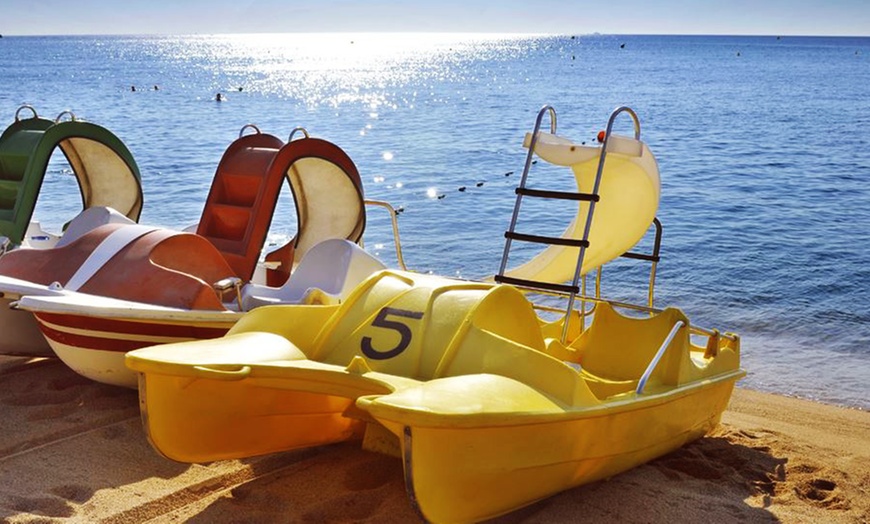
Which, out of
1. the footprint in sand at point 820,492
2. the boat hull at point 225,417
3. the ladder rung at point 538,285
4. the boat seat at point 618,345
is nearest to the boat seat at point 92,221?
the ladder rung at point 538,285

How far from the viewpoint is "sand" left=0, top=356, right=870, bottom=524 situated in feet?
17.0

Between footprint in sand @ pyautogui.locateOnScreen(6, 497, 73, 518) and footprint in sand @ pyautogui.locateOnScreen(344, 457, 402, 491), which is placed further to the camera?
footprint in sand @ pyautogui.locateOnScreen(344, 457, 402, 491)

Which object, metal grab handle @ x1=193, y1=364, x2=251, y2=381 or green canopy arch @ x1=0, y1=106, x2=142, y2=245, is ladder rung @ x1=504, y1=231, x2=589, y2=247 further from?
green canopy arch @ x1=0, y1=106, x2=142, y2=245

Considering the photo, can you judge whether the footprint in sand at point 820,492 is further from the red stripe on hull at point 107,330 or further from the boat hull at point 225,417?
the red stripe on hull at point 107,330

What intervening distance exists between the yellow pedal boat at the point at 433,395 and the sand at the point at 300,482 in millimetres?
170

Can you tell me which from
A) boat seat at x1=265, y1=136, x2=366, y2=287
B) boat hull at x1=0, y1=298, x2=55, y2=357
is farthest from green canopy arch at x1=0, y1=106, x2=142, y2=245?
boat seat at x1=265, y1=136, x2=366, y2=287

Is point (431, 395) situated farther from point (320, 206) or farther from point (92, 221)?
point (320, 206)

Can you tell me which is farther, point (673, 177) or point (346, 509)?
point (673, 177)

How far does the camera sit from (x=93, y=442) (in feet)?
19.8

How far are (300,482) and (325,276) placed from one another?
6.71 feet

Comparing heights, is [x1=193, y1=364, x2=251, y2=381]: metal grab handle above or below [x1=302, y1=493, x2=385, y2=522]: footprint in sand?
above

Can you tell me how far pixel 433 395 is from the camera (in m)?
4.46

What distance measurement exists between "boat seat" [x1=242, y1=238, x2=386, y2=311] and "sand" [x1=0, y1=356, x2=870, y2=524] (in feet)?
3.57

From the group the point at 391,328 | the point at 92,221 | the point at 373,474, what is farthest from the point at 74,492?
the point at 92,221
